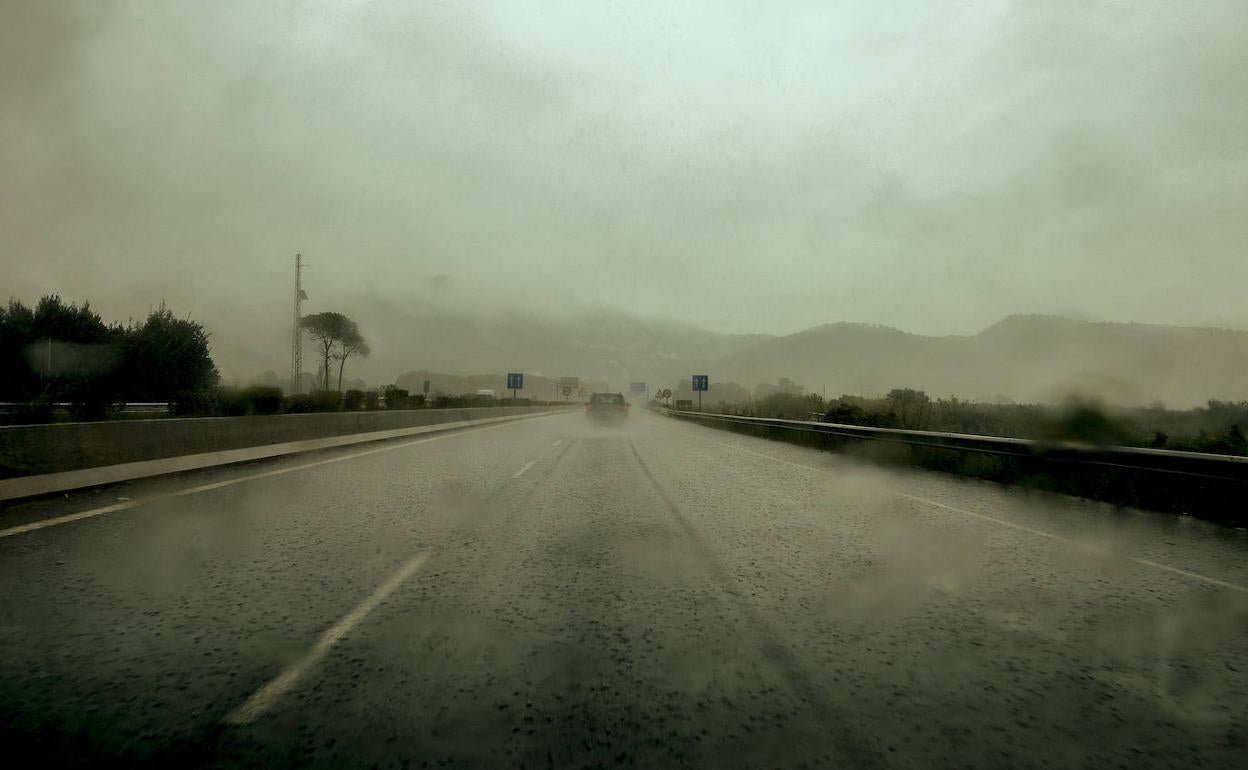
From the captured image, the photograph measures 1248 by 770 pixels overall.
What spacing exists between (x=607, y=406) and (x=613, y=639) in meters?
43.3

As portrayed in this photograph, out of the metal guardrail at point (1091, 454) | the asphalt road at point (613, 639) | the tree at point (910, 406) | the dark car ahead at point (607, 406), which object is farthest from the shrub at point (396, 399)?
the asphalt road at point (613, 639)

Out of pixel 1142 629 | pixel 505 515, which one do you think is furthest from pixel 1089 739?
pixel 505 515

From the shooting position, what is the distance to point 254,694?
3.43 meters

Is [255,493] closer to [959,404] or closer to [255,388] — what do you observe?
[255,388]

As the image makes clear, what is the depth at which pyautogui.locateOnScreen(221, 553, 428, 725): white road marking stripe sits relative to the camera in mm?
3240

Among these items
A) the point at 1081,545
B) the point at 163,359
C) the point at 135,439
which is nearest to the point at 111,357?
the point at 163,359

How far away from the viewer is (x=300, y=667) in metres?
3.78

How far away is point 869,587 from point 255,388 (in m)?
22.7

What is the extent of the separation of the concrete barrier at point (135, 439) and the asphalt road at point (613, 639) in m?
0.78

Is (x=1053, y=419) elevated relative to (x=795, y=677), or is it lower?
elevated

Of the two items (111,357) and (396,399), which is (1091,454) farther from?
(111,357)

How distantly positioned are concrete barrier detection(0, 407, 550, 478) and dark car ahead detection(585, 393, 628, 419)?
1093 inches

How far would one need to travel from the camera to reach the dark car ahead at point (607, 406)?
46.5 metres

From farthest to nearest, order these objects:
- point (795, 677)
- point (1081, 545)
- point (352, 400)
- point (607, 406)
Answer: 1. point (607, 406)
2. point (352, 400)
3. point (1081, 545)
4. point (795, 677)
